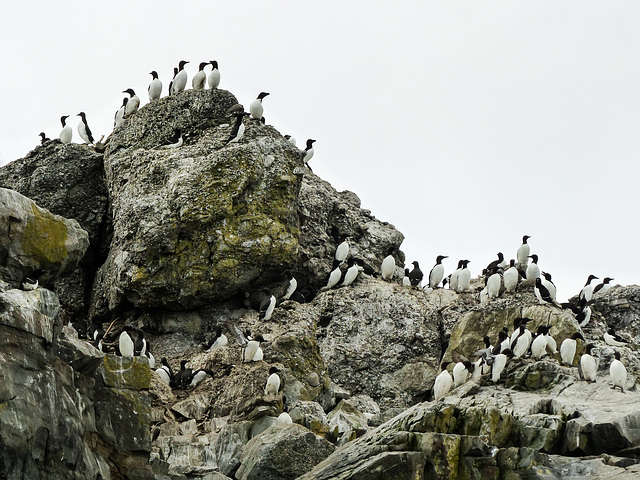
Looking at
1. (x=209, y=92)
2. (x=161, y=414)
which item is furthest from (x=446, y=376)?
(x=209, y=92)

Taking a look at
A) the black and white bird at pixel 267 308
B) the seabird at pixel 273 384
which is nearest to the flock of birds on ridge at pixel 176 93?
the black and white bird at pixel 267 308

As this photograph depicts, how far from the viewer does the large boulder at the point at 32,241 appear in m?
16.9

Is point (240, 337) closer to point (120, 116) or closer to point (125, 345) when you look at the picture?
point (125, 345)

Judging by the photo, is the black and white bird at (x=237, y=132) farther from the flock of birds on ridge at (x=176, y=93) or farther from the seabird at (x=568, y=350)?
the seabird at (x=568, y=350)

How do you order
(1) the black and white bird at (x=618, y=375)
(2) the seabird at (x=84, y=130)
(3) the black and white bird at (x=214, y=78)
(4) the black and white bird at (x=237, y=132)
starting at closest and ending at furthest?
(1) the black and white bird at (x=618, y=375), (4) the black and white bird at (x=237, y=132), (3) the black and white bird at (x=214, y=78), (2) the seabird at (x=84, y=130)

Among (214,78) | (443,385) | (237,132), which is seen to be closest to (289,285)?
(237,132)

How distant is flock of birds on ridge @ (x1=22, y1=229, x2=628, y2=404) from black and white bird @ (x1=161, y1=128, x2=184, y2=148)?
15.3 ft

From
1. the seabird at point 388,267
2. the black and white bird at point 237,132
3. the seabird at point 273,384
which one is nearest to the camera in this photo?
the seabird at point 273,384

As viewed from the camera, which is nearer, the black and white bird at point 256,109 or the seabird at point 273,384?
the seabird at point 273,384

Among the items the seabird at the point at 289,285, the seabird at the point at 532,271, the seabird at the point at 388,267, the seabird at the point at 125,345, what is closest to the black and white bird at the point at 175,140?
the seabird at the point at 289,285

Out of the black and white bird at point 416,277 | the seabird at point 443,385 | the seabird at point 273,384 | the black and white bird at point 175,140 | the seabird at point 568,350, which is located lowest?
the seabird at point 273,384

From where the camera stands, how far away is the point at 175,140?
27781 mm

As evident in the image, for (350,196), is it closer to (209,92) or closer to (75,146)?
(209,92)

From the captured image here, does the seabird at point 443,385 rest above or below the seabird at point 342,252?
below
